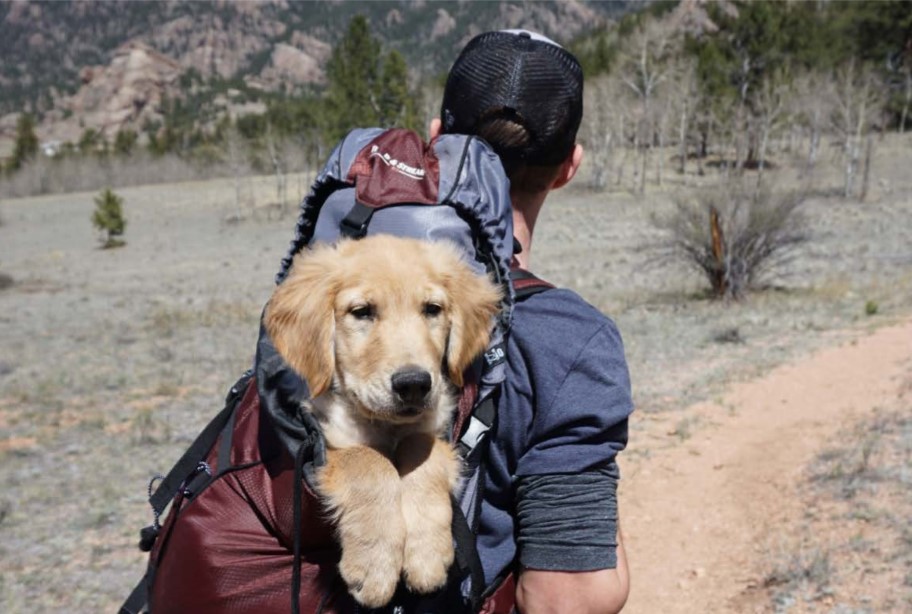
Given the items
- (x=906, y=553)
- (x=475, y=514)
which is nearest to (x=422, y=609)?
(x=475, y=514)

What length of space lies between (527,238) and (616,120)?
Answer: 60.2 metres

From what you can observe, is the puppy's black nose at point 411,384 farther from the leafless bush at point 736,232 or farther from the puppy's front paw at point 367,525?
the leafless bush at point 736,232

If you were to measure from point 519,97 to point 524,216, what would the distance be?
0.39m

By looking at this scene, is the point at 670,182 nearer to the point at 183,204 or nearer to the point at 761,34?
the point at 761,34

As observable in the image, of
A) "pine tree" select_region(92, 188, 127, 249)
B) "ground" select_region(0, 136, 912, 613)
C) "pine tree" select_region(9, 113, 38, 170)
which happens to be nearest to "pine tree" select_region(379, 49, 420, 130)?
"pine tree" select_region(92, 188, 127, 249)

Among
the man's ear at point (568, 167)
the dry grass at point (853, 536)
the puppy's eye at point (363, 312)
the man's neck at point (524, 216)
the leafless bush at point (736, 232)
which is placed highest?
the man's ear at point (568, 167)

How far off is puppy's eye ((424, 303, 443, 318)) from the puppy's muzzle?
10.6 inches

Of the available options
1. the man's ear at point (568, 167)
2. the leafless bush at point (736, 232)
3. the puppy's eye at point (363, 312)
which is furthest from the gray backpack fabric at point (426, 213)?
the leafless bush at point (736, 232)

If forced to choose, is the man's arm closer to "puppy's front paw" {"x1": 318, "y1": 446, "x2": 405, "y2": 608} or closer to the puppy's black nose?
"puppy's front paw" {"x1": 318, "y1": 446, "x2": 405, "y2": 608}

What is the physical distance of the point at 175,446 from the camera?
32.4ft

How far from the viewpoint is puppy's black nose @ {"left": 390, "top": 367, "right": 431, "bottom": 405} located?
2.02 m

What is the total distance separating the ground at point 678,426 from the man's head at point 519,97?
4.68 m

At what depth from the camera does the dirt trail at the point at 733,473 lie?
6.27 m

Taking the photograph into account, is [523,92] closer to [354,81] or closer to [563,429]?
[563,429]
